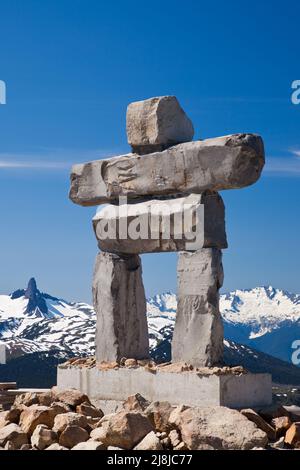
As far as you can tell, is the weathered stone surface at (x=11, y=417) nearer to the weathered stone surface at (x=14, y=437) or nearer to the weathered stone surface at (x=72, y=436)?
the weathered stone surface at (x=14, y=437)

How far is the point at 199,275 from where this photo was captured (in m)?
18.5

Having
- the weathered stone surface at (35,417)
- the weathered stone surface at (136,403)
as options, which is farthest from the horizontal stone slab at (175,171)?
the weathered stone surface at (35,417)

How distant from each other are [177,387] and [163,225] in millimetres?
3253

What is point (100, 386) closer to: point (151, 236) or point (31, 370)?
point (151, 236)

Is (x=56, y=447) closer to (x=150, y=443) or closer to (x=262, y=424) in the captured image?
(x=150, y=443)

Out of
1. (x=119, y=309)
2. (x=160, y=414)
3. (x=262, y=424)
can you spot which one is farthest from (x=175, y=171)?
(x=262, y=424)

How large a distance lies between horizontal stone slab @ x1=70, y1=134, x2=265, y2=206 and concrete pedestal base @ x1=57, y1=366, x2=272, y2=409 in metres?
3.63

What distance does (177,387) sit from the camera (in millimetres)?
17906

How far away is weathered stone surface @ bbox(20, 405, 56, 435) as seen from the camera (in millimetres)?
15586

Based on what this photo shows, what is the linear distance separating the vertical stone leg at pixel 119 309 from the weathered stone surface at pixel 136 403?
247cm

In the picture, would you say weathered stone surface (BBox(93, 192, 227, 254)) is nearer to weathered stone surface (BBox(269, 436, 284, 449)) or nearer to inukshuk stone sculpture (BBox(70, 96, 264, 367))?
inukshuk stone sculpture (BBox(70, 96, 264, 367))

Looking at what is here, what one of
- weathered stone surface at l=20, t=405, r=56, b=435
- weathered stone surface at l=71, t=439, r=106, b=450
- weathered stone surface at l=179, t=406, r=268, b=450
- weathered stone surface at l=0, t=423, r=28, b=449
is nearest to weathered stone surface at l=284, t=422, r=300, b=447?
weathered stone surface at l=179, t=406, r=268, b=450
